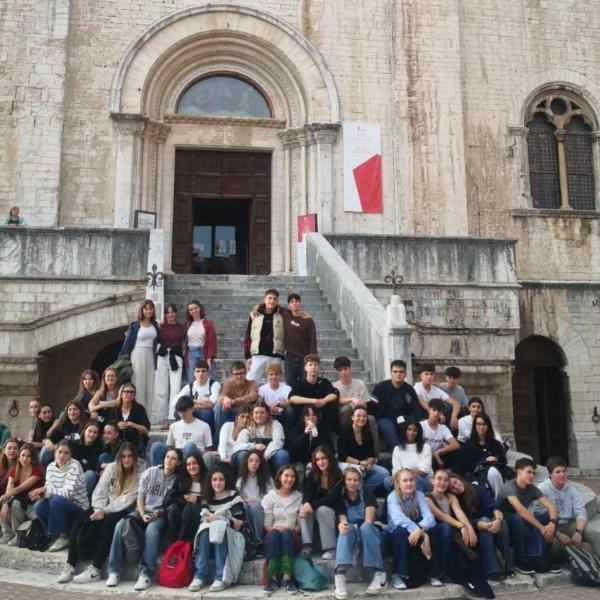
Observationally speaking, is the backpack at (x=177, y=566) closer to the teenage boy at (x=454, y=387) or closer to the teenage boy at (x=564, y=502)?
the teenage boy at (x=564, y=502)

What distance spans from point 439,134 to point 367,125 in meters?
1.91

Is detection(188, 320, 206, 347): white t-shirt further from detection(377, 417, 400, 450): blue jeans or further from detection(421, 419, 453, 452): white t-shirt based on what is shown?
detection(421, 419, 453, 452): white t-shirt

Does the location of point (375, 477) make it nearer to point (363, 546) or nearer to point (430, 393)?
point (363, 546)

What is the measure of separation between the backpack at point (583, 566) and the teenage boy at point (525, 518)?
0.20 meters

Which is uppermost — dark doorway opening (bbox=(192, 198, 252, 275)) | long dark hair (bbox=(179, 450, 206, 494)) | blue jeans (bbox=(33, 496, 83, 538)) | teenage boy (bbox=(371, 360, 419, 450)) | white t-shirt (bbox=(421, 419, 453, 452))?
dark doorway opening (bbox=(192, 198, 252, 275))

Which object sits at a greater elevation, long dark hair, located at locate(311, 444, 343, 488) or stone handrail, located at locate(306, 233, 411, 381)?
stone handrail, located at locate(306, 233, 411, 381)

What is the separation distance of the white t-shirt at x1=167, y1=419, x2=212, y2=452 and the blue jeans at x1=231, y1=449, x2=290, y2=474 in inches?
21.9

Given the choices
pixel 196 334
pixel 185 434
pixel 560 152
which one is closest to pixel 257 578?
pixel 185 434

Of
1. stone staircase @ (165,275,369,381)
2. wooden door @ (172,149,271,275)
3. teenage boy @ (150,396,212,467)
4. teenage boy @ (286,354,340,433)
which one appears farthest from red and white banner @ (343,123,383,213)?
teenage boy @ (150,396,212,467)

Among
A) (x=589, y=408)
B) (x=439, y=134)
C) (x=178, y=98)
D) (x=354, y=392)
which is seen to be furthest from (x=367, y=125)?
(x=354, y=392)

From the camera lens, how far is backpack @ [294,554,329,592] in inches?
244

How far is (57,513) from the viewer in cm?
700

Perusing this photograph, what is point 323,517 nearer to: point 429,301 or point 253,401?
point 253,401

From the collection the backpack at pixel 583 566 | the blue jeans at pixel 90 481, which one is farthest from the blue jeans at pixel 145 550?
the backpack at pixel 583 566
